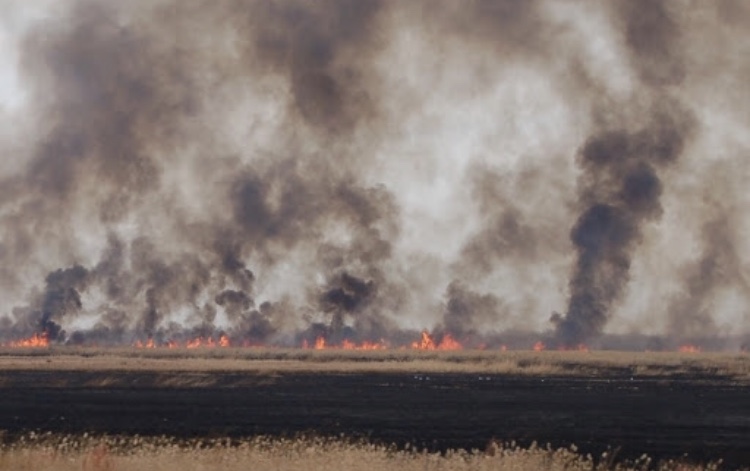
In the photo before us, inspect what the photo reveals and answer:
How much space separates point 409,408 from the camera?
49562 millimetres

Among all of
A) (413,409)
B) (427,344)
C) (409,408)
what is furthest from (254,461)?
(427,344)

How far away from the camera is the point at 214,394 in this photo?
5709cm

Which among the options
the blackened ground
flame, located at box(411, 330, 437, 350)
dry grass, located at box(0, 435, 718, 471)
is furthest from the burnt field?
flame, located at box(411, 330, 437, 350)

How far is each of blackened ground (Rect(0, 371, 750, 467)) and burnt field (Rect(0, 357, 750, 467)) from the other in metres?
0.05

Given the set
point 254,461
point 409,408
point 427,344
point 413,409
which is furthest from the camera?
point 427,344

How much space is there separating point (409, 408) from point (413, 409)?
0.55 meters

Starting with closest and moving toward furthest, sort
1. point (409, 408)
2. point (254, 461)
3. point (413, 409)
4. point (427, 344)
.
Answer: point (254, 461) < point (413, 409) < point (409, 408) < point (427, 344)

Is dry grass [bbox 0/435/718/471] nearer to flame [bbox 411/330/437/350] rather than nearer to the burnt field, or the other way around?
the burnt field

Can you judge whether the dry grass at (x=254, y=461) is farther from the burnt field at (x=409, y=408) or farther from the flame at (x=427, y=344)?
the flame at (x=427, y=344)

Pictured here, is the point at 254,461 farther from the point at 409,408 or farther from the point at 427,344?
the point at 427,344

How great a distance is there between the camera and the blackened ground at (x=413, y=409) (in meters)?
37.8

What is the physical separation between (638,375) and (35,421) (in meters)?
48.9

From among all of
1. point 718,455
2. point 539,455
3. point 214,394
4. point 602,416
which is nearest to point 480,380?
point 214,394

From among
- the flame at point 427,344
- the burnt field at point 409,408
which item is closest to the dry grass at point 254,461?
the burnt field at point 409,408
